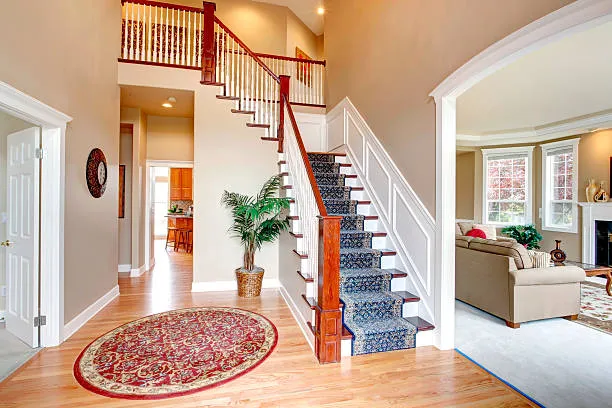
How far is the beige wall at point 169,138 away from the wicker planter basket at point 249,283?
9.77 ft

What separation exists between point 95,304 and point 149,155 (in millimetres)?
3300

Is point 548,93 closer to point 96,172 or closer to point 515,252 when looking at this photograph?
point 515,252

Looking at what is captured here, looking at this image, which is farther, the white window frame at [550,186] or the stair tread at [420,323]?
the white window frame at [550,186]

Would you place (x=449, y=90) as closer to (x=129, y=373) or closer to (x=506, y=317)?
(x=506, y=317)

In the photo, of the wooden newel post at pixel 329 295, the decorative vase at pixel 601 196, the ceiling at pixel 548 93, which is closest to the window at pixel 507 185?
the ceiling at pixel 548 93

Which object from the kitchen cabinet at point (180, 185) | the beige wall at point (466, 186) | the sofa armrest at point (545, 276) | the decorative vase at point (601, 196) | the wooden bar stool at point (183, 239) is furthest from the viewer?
the kitchen cabinet at point (180, 185)

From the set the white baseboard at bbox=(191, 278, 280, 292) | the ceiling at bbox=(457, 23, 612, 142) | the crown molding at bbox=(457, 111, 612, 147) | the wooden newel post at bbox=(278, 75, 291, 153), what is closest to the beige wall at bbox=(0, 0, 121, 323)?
the white baseboard at bbox=(191, 278, 280, 292)

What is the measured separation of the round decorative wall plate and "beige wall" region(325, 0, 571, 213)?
3538 mm

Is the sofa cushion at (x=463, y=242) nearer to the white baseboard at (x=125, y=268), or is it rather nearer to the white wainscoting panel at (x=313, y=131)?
the white wainscoting panel at (x=313, y=131)

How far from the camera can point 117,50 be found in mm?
4340

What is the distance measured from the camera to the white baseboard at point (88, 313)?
3.05m

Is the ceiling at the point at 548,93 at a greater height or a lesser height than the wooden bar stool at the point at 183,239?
greater

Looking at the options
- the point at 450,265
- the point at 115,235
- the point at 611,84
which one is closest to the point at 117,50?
the point at 115,235

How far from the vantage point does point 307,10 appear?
7430 mm
